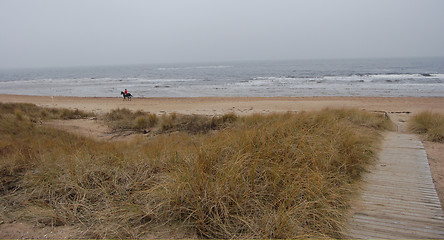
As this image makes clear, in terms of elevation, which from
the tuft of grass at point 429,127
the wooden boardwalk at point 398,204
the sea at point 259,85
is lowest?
the wooden boardwalk at point 398,204

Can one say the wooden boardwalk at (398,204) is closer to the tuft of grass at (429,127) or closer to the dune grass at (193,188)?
the dune grass at (193,188)

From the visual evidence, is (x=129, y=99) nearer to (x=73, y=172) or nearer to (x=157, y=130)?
(x=157, y=130)

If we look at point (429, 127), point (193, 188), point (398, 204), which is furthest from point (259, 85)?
point (193, 188)

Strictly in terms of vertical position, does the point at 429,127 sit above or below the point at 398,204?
above

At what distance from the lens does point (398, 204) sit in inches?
135

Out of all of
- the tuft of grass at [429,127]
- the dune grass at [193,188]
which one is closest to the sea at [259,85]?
the tuft of grass at [429,127]

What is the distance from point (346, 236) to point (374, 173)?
84.9 inches

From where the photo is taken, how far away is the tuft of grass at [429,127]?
6.82 metres

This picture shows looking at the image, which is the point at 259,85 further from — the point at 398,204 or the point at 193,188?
the point at 193,188

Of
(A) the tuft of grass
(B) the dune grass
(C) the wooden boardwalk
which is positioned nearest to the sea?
(A) the tuft of grass

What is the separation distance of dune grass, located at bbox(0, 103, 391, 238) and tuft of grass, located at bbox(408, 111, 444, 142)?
11.1 ft

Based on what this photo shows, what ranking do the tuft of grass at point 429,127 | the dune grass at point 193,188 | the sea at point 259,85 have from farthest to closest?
1. the sea at point 259,85
2. the tuft of grass at point 429,127
3. the dune grass at point 193,188

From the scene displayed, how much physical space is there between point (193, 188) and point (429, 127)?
25.4 ft

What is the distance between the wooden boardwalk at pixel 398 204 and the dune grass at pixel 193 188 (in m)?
0.22
